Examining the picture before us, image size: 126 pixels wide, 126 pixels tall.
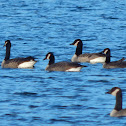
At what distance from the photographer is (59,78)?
2422 centimetres

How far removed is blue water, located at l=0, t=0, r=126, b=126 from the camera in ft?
58.2

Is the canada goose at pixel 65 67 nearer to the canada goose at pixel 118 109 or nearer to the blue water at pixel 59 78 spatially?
the blue water at pixel 59 78

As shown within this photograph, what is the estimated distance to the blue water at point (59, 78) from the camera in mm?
17750

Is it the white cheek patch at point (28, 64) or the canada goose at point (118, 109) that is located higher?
the white cheek patch at point (28, 64)

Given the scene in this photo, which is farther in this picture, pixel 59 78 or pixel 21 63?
pixel 21 63

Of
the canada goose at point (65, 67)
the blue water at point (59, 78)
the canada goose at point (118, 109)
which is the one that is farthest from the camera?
the canada goose at point (65, 67)

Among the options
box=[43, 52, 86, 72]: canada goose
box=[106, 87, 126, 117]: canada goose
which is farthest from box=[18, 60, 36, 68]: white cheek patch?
box=[106, 87, 126, 117]: canada goose

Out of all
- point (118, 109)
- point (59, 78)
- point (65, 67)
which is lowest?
point (118, 109)

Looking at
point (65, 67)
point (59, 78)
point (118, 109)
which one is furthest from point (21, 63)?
point (118, 109)

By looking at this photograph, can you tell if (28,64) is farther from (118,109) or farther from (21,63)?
(118,109)

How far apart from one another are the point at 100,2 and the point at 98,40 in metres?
30.8

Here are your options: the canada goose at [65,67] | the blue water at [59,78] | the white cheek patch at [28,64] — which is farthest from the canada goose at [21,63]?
the canada goose at [65,67]

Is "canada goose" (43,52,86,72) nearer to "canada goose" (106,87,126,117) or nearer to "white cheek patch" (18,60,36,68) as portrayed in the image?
"white cheek patch" (18,60,36,68)

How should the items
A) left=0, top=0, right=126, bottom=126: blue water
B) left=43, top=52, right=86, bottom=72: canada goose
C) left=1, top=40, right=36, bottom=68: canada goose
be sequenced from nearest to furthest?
left=0, top=0, right=126, bottom=126: blue water
left=43, top=52, right=86, bottom=72: canada goose
left=1, top=40, right=36, bottom=68: canada goose
